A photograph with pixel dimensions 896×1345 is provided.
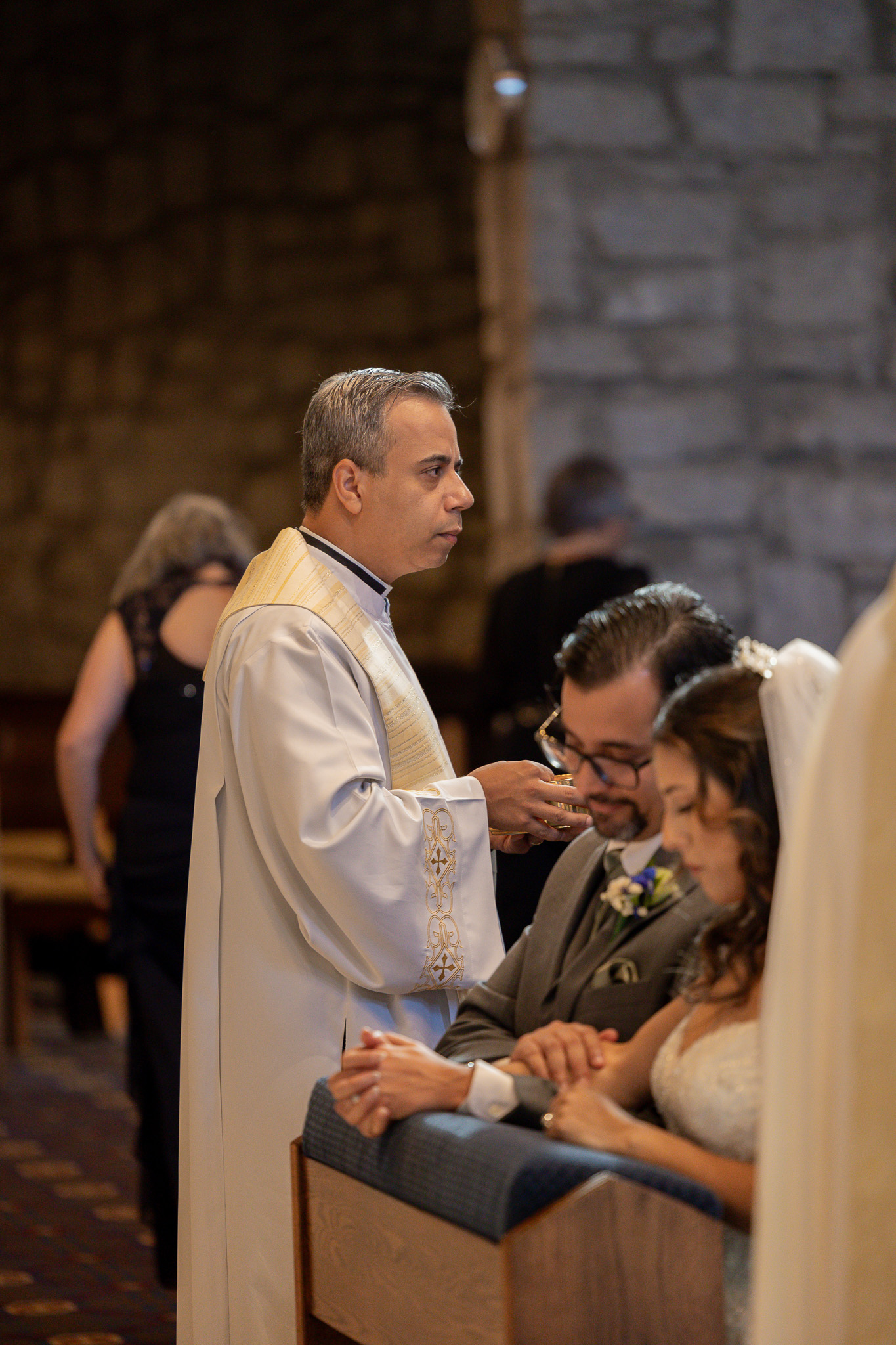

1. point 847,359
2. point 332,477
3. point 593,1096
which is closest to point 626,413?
point 847,359

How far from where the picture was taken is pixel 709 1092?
162 centimetres

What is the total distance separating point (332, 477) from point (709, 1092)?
1175 mm

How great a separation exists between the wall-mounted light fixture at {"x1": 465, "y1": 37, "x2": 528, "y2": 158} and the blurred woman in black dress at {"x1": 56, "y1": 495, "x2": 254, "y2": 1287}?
158 cm

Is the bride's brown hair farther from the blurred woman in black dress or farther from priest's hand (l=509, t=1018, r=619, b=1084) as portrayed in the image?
the blurred woman in black dress

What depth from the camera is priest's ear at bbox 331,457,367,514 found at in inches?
95.3

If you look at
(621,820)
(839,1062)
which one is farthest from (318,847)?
(839,1062)

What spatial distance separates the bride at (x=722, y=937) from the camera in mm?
1573

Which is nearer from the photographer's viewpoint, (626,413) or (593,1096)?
(593,1096)

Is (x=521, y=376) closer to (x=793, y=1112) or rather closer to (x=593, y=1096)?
(x=593, y=1096)

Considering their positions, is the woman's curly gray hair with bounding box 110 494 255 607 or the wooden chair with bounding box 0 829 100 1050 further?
the wooden chair with bounding box 0 829 100 1050

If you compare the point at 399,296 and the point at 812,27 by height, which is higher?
the point at 812,27

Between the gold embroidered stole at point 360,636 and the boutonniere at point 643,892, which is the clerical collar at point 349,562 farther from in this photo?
the boutonniere at point 643,892

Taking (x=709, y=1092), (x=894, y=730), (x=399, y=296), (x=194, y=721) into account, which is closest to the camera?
(x=894, y=730)

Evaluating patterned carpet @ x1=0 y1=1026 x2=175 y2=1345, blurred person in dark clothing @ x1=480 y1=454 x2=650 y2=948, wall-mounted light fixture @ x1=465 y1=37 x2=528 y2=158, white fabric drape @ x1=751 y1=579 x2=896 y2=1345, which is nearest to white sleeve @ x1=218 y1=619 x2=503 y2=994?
white fabric drape @ x1=751 y1=579 x2=896 y2=1345
